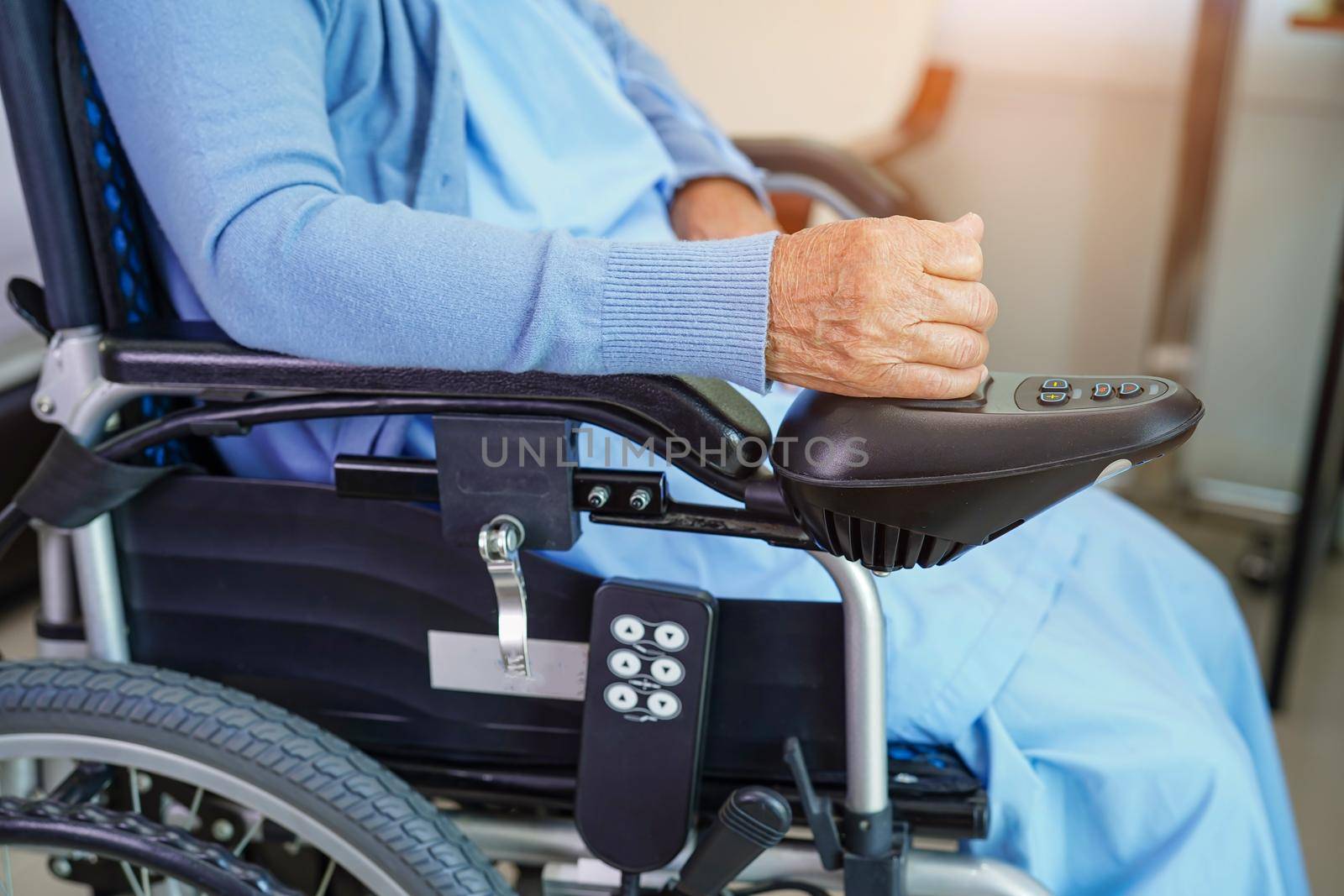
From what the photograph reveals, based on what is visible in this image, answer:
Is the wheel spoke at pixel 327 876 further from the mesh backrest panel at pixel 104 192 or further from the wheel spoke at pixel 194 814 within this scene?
the mesh backrest panel at pixel 104 192

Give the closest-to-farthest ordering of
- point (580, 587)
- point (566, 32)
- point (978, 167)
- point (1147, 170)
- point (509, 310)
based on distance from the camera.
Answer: point (509, 310) < point (580, 587) < point (566, 32) < point (1147, 170) < point (978, 167)

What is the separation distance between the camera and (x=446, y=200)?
2.62ft

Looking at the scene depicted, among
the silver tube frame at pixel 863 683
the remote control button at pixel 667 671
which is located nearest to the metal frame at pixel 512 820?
the silver tube frame at pixel 863 683

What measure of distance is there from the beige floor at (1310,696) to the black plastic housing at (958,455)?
40.4 inches

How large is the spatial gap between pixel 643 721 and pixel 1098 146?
1739mm

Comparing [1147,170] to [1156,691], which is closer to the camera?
[1156,691]

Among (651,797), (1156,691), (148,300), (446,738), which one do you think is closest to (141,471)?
(148,300)

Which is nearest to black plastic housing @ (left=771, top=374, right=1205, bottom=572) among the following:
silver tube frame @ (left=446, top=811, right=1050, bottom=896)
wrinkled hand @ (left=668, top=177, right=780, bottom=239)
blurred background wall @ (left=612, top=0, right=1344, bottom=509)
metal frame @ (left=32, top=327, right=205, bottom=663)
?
silver tube frame @ (left=446, top=811, right=1050, bottom=896)

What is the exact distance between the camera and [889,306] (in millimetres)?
560

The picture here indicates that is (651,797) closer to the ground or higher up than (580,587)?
closer to the ground

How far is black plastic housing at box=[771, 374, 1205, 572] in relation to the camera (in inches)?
21.3

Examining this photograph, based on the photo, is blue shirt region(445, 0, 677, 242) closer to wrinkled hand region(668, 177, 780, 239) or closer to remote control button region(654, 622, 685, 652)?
wrinkled hand region(668, 177, 780, 239)

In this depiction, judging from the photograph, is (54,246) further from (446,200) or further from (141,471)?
(446,200)

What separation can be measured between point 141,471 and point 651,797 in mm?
394
